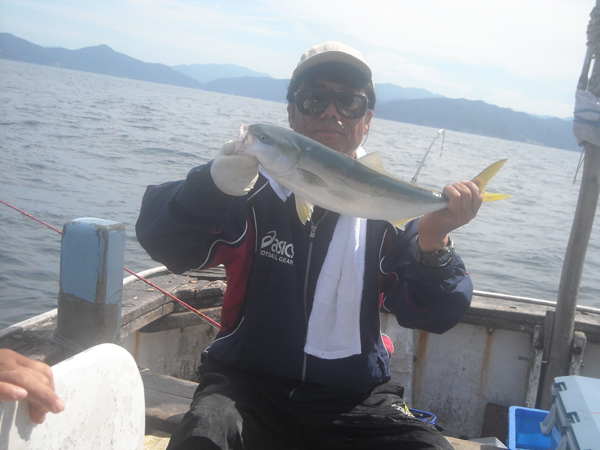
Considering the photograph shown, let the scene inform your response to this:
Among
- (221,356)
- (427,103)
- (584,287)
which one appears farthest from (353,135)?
(427,103)

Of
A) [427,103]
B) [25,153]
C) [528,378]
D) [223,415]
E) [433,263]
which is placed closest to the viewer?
[223,415]

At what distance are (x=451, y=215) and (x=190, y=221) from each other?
1430mm

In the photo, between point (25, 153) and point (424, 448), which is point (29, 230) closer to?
point (25, 153)

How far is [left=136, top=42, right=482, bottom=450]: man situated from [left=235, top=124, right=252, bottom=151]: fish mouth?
0.06 meters

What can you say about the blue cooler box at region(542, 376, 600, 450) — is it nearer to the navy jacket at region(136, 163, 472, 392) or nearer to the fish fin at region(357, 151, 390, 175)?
the navy jacket at region(136, 163, 472, 392)

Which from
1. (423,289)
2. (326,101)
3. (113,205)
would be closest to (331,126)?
(326,101)

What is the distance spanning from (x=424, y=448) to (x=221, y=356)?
1.25 metres

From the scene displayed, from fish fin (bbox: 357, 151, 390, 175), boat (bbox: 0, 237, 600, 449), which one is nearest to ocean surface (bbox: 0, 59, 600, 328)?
boat (bbox: 0, 237, 600, 449)

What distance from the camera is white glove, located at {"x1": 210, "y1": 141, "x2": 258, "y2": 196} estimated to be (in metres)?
2.52

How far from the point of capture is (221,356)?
9.97 ft

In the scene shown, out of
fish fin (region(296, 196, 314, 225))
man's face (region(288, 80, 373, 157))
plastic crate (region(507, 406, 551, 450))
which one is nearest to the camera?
fish fin (region(296, 196, 314, 225))

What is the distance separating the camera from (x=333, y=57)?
3.32m

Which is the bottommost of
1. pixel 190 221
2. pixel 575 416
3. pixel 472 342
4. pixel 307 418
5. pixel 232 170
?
pixel 472 342

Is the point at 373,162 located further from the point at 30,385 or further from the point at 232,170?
the point at 30,385
